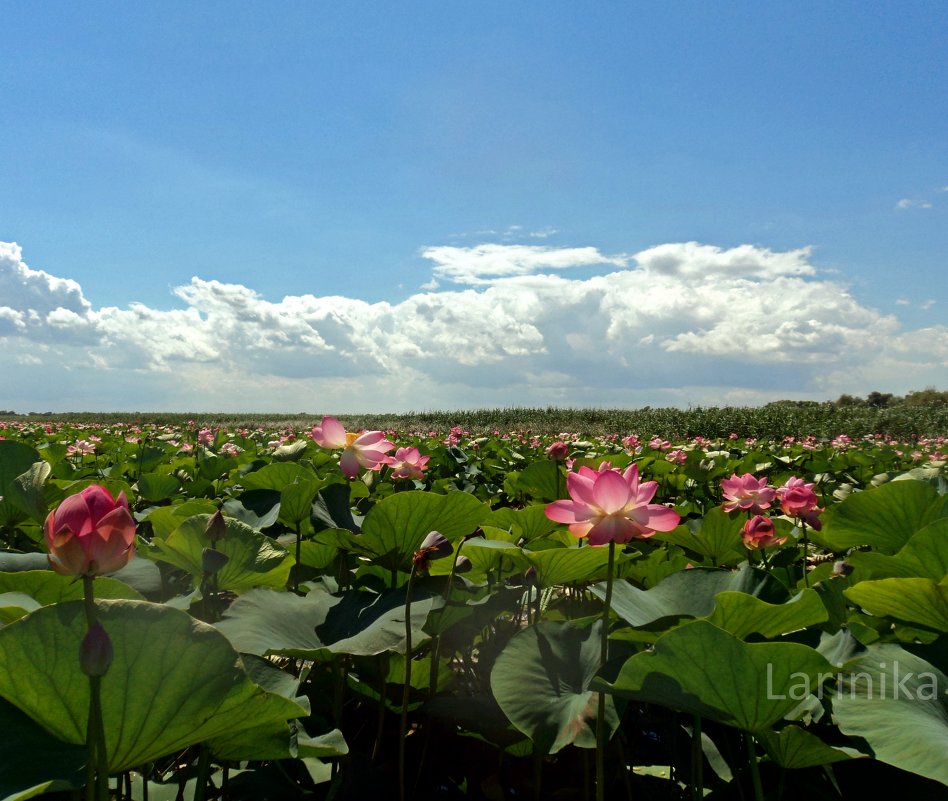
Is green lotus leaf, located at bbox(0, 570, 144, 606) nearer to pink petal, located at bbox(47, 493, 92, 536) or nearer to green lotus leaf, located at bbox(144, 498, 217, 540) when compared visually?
pink petal, located at bbox(47, 493, 92, 536)

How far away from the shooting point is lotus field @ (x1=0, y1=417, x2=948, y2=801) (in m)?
0.84

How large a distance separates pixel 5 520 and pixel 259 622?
1529 millimetres

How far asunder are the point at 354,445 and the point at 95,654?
124 centimetres

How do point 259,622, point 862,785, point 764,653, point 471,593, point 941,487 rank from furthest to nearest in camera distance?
1. point 941,487
2. point 471,593
3. point 259,622
4. point 862,785
5. point 764,653

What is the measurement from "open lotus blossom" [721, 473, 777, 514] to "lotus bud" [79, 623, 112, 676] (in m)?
1.81

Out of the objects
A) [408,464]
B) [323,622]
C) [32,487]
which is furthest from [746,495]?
[32,487]

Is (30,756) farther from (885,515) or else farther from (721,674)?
(885,515)

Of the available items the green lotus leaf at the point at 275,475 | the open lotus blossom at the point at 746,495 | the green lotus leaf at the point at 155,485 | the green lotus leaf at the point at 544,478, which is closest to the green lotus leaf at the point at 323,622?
the green lotus leaf at the point at 275,475

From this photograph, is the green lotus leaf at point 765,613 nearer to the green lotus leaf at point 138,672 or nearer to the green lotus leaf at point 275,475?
the green lotus leaf at point 138,672

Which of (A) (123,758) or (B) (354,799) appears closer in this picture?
(A) (123,758)

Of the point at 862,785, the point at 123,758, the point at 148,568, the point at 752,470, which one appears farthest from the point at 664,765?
the point at 752,470

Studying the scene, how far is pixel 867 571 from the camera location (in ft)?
5.08

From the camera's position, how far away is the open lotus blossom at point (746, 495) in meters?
2.06

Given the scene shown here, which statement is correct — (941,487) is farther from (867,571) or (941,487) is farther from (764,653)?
(764,653)
